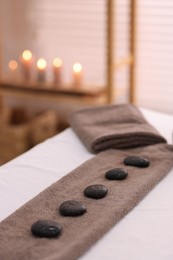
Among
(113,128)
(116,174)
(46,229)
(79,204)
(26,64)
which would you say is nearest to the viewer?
(46,229)

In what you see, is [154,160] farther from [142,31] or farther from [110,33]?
[142,31]

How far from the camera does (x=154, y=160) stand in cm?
143

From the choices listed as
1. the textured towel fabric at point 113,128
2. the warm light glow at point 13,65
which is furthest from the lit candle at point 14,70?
the textured towel fabric at point 113,128

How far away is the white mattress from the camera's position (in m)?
1.01

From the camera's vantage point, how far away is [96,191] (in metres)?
1.20

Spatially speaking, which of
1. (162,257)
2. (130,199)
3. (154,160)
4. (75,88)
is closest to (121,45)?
(75,88)

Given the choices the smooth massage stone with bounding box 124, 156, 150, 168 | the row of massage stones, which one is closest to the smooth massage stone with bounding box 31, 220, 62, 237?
the row of massage stones

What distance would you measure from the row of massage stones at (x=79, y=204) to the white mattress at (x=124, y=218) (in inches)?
3.1

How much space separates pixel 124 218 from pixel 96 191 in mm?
101

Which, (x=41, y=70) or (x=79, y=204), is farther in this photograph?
(x=41, y=70)

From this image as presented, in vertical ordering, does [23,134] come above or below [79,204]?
below

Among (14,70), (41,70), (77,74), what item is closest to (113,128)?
(77,74)

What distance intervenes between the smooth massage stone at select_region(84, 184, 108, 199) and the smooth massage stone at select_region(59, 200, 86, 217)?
62mm

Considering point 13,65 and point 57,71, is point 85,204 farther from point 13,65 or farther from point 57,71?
point 13,65
